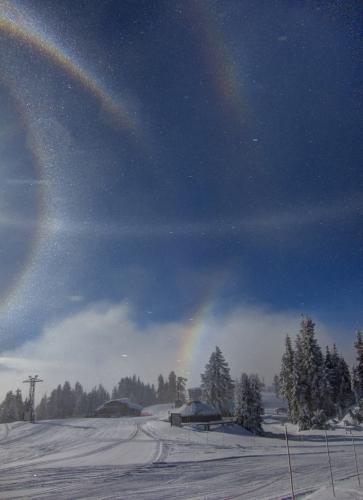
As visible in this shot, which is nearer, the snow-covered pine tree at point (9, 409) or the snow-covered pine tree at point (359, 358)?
the snow-covered pine tree at point (359, 358)

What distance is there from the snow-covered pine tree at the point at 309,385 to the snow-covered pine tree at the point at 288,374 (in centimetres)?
126

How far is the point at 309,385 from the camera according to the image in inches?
2060

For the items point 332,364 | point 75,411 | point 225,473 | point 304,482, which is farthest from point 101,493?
point 75,411

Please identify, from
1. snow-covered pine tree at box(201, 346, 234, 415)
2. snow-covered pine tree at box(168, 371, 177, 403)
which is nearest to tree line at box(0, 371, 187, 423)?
snow-covered pine tree at box(168, 371, 177, 403)

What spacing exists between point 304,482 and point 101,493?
33.7 ft

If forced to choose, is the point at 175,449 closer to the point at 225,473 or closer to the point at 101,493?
the point at 225,473

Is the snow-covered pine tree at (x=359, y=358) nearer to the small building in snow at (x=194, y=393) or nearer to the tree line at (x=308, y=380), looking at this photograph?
the tree line at (x=308, y=380)

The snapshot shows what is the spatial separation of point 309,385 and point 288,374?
3.97m

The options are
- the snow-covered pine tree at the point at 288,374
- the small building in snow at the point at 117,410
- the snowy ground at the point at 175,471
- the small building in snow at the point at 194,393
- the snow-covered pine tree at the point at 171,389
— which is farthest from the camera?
the snow-covered pine tree at the point at 171,389

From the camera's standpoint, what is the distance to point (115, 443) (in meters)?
36.2

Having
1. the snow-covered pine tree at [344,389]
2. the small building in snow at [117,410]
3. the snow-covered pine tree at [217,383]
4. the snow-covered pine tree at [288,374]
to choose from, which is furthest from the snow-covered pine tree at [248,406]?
the small building in snow at [117,410]

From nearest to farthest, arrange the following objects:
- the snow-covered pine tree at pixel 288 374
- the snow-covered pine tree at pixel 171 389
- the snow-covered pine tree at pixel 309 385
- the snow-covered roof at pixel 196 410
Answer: the snow-covered pine tree at pixel 309 385 → the snow-covered pine tree at pixel 288 374 → the snow-covered roof at pixel 196 410 → the snow-covered pine tree at pixel 171 389

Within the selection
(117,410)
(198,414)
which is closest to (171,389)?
(117,410)

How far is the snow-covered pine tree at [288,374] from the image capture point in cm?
5428
